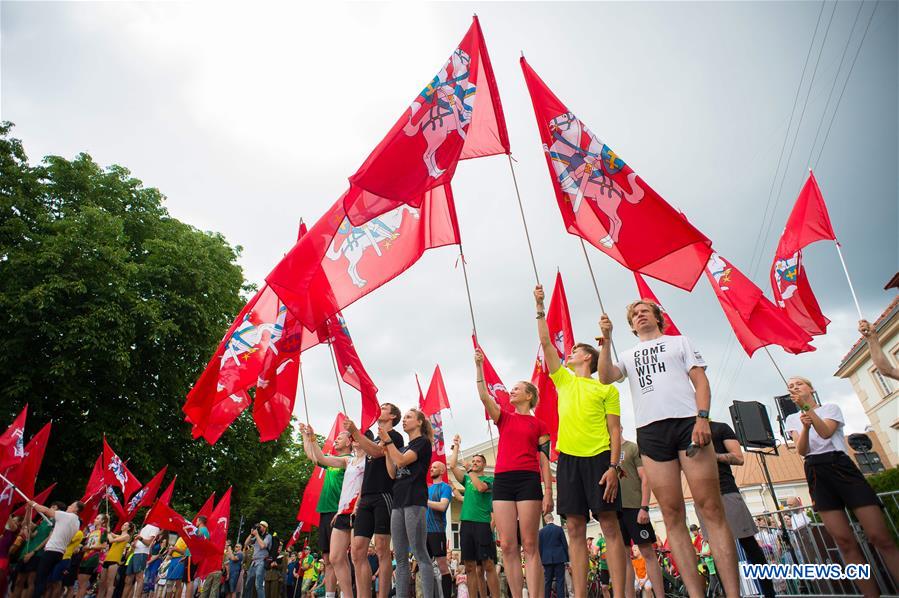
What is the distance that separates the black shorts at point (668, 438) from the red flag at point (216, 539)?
11067 millimetres

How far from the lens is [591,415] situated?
4922mm

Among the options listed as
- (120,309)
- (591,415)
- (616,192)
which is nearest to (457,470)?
(591,415)

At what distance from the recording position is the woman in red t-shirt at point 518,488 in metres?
4.96

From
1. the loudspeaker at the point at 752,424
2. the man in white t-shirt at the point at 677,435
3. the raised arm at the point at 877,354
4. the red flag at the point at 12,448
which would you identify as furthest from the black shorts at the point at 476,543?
the red flag at the point at 12,448

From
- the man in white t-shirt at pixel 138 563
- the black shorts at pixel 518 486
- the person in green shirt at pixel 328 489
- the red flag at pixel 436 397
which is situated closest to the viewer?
the black shorts at pixel 518 486

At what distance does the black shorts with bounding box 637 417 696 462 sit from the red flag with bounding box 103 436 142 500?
13255 millimetres

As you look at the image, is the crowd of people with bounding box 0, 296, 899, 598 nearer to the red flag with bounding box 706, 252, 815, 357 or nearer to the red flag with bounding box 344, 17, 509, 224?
the red flag with bounding box 344, 17, 509, 224

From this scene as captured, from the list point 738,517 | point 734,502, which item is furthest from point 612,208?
point 738,517

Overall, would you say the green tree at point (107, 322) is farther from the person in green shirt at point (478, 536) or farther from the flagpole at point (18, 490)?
Answer: the person in green shirt at point (478, 536)

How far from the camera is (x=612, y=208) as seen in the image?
6070 millimetres

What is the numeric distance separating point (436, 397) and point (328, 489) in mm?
4960

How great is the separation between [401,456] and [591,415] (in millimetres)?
2232

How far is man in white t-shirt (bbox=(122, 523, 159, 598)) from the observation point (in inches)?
512

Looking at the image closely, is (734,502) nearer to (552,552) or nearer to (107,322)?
(552,552)
